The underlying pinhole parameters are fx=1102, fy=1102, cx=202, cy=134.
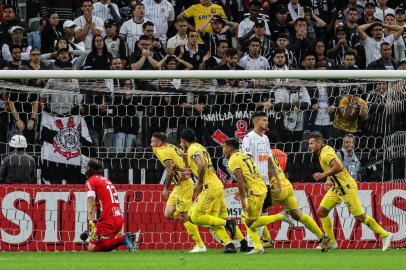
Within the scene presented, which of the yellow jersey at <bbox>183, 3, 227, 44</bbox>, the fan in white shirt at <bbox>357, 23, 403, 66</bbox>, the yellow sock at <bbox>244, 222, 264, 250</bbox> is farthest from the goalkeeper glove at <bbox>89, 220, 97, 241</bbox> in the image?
the fan in white shirt at <bbox>357, 23, 403, 66</bbox>

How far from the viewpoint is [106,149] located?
19.1m

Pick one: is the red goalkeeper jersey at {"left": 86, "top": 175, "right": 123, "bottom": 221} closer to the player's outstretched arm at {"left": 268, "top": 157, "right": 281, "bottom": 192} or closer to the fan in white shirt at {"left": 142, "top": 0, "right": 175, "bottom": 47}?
the player's outstretched arm at {"left": 268, "top": 157, "right": 281, "bottom": 192}

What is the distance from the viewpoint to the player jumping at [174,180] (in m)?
17.9

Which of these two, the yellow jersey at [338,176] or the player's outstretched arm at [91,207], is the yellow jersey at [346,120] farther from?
the player's outstretched arm at [91,207]

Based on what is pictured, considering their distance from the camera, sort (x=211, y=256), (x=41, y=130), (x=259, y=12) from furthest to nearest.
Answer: (x=259, y=12) < (x=41, y=130) < (x=211, y=256)

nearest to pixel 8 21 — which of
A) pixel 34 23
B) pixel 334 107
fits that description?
pixel 34 23

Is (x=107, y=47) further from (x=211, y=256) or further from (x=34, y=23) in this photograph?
(x=211, y=256)

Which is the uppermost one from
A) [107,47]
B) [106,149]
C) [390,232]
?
[107,47]

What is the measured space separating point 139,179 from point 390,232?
4455mm

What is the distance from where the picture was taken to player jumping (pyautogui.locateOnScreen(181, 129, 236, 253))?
17016mm

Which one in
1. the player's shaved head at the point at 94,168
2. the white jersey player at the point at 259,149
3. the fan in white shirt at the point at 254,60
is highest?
the fan in white shirt at the point at 254,60

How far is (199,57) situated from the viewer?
2203cm

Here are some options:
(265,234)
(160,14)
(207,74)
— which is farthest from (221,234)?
(160,14)

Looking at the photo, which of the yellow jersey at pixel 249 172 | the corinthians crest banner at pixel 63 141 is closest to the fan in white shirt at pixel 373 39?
the yellow jersey at pixel 249 172
